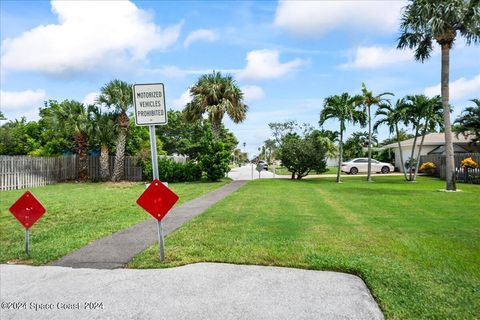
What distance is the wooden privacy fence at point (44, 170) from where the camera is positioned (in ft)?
64.9

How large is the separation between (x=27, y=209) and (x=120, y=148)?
19.0 metres

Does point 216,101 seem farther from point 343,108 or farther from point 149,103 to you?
point 149,103

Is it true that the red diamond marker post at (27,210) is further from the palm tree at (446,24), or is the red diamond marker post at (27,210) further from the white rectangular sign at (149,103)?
the palm tree at (446,24)

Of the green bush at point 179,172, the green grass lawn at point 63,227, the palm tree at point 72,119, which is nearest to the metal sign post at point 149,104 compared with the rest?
the green grass lawn at point 63,227

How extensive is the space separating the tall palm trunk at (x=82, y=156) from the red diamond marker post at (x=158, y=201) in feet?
68.9

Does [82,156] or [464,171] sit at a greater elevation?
[82,156]

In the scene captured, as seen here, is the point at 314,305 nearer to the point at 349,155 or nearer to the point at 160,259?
the point at 160,259

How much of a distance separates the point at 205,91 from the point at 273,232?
62.4ft

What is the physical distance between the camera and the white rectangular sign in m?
5.66

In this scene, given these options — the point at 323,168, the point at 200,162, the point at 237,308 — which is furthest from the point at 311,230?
the point at 323,168

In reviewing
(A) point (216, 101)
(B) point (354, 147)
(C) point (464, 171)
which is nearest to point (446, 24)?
(C) point (464, 171)

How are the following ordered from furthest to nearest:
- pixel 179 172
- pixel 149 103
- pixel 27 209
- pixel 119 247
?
pixel 179 172, pixel 119 247, pixel 27 209, pixel 149 103

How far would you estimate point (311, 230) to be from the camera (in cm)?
753

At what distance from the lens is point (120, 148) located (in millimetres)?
24469
